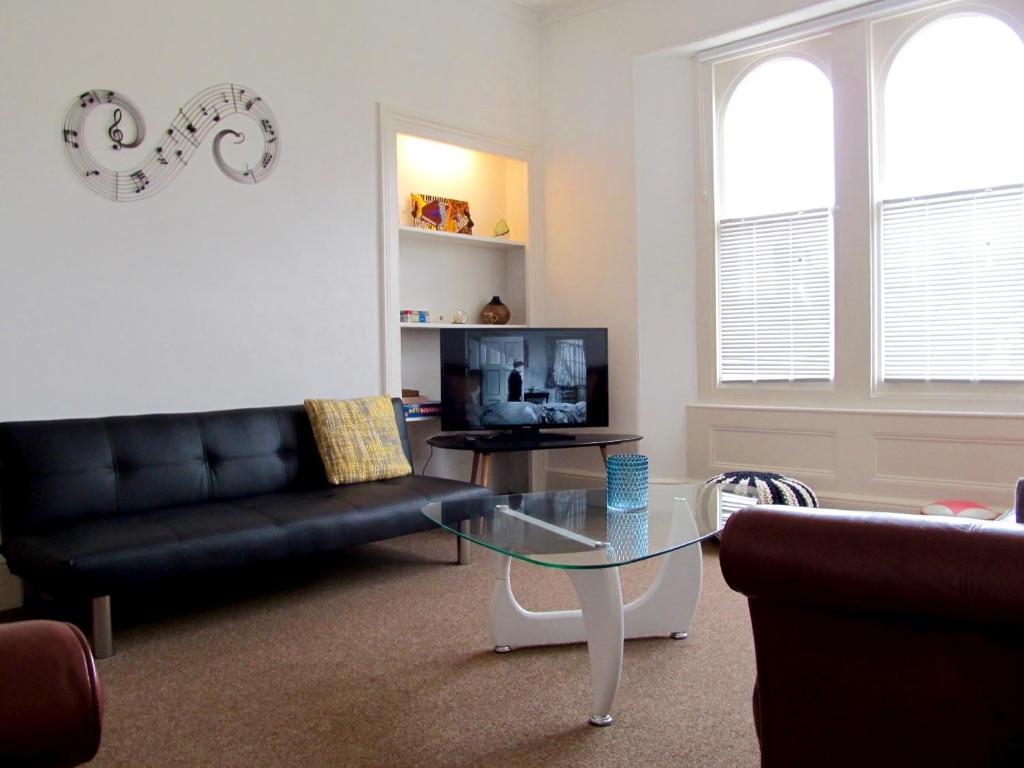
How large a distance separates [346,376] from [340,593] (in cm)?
134

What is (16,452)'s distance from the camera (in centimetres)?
307

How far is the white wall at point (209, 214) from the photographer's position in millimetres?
3320

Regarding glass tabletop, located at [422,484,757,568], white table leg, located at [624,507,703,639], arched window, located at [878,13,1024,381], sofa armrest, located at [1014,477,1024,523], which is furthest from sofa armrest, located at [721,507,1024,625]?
arched window, located at [878,13,1024,381]

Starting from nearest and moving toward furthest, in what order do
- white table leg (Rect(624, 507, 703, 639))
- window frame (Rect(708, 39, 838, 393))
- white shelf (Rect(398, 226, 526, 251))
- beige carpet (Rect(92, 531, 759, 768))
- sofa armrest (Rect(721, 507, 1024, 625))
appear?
sofa armrest (Rect(721, 507, 1024, 625)) < beige carpet (Rect(92, 531, 759, 768)) < white table leg (Rect(624, 507, 703, 639)) < window frame (Rect(708, 39, 838, 393)) < white shelf (Rect(398, 226, 526, 251))

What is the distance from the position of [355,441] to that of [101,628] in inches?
55.5

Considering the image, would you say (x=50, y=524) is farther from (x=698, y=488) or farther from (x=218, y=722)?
(x=698, y=488)

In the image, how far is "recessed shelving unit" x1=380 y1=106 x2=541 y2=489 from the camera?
15.1ft

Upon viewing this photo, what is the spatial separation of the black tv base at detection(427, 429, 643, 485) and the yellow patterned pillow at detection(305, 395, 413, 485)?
1.28ft

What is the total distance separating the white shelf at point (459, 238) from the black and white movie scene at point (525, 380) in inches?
26.6

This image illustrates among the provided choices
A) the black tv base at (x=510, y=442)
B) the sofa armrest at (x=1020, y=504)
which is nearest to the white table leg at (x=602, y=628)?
the sofa armrest at (x=1020, y=504)

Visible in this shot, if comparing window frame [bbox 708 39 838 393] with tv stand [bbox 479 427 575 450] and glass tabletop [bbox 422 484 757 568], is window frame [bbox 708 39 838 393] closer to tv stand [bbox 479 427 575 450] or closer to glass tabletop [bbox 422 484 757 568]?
tv stand [bbox 479 427 575 450]

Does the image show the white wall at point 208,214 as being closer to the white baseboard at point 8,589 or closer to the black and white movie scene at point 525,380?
the white baseboard at point 8,589

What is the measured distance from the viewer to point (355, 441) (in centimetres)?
388

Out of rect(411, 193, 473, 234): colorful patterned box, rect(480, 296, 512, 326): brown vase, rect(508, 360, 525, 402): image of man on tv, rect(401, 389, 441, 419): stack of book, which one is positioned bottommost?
rect(401, 389, 441, 419): stack of book
